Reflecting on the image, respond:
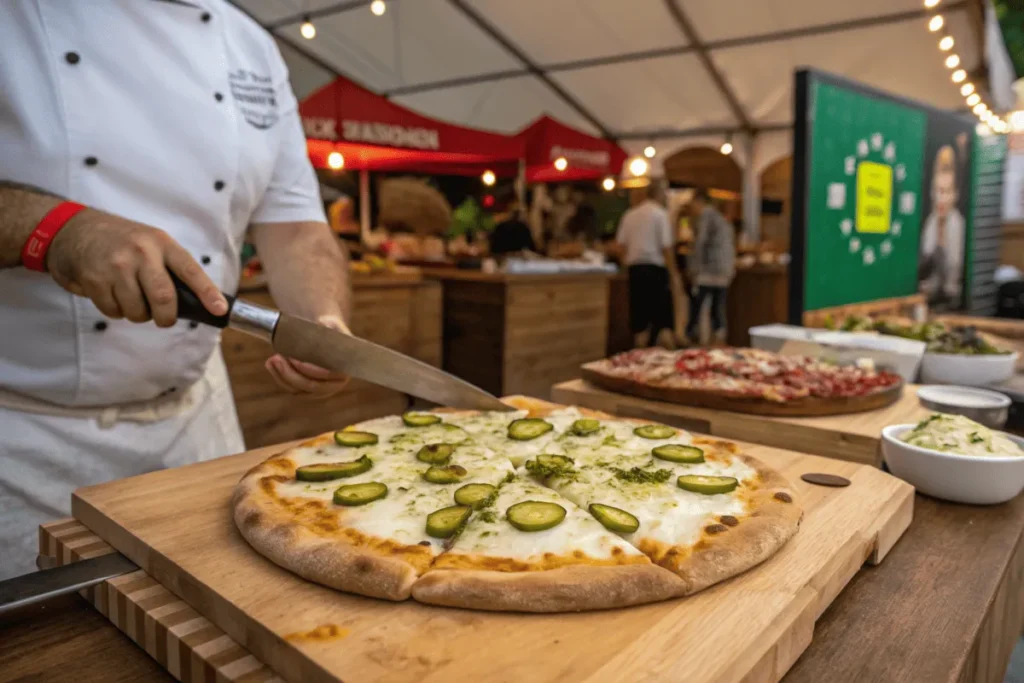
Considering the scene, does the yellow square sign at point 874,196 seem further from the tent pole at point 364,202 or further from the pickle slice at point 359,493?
the tent pole at point 364,202

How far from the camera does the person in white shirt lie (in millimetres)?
9602

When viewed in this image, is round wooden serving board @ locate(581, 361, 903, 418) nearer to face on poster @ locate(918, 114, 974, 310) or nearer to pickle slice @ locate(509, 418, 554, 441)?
pickle slice @ locate(509, 418, 554, 441)

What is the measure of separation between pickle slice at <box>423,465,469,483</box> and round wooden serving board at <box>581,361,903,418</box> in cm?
101

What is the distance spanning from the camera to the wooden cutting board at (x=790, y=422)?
1.99 m

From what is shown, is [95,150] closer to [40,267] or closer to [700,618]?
[40,267]

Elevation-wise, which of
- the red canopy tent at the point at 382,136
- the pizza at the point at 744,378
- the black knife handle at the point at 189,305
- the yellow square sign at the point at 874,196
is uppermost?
the red canopy tent at the point at 382,136

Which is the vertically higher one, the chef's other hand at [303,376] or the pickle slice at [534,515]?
the chef's other hand at [303,376]

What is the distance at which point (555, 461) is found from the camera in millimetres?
1596

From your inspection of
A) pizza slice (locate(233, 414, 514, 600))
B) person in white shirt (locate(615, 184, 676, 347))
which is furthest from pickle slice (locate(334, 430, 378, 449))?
person in white shirt (locate(615, 184, 676, 347))

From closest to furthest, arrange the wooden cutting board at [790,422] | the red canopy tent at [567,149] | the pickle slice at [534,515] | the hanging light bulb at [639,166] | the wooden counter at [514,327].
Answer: the pickle slice at [534,515] < the wooden cutting board at [790,422] < the wooden counter at [514,327] < the red canopy tent at [567,149] < the hanging light bulb at [639,166]

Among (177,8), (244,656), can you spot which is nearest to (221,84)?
(177,8)

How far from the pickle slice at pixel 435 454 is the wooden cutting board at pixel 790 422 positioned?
90cm

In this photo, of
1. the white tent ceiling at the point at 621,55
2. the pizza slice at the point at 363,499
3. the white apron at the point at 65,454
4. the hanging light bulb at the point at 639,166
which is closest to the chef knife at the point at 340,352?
the pizza slice at the point at 363,499

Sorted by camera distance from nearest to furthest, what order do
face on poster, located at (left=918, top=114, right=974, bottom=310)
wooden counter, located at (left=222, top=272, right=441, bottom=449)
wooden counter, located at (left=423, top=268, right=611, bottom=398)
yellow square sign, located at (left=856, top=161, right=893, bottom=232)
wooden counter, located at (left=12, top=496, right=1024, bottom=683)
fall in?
wooden counter, located at (left=12, top=496, right=1024, bottom=683) < yellow square sign, located at (left=856, top=161, right=893, bottom=232) < face on poster, located at (left=918, top=114, right=974, bottom=310) < wooden counter, located at (left=222, top=272, right=441, bottom=449) < wooden counter, located at (left=423, top=268, right=611, bottom=398)
